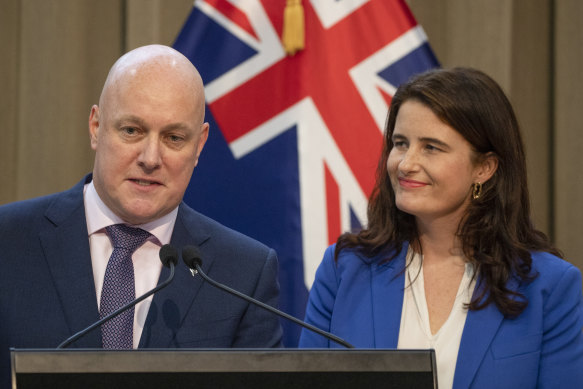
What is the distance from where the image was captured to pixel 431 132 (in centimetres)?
→ 195

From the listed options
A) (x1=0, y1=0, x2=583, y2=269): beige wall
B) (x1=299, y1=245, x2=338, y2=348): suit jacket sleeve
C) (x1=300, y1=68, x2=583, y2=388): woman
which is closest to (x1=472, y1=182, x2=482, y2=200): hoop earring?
(x1=300, y1=68, x2=583, y2=388): woman

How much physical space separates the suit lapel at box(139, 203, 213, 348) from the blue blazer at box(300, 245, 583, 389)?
387 millimetres

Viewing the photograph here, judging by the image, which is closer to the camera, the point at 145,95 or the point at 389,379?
the point at 389,379

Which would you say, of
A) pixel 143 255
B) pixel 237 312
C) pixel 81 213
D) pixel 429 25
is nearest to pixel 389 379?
pixel 237 312

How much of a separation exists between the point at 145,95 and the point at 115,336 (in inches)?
19.7

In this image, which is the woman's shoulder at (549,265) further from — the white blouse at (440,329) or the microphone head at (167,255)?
the microphone head at (167,255)

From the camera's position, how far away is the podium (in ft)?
3.35

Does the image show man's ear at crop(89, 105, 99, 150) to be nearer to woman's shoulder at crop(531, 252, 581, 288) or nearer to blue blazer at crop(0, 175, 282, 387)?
blue blazer at crop(0, 175, 282, 387)

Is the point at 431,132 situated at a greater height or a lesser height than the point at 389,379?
greater

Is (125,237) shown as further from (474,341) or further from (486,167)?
(486,167)

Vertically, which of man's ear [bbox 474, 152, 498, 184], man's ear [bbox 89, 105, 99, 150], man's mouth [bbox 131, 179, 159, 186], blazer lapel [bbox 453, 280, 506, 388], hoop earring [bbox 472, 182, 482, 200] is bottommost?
blazer lapel [bbox 453, 280, 506, 388]

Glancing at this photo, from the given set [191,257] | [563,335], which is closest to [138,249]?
[191,257]

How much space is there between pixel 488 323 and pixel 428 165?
405mm

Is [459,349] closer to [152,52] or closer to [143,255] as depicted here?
[143,255]
